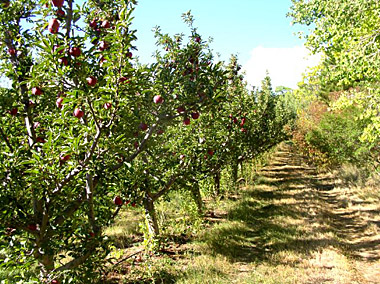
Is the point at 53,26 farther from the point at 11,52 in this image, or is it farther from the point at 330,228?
the point at 330,228

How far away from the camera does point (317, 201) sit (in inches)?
432

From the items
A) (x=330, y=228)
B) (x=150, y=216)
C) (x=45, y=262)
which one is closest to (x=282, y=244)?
(x=330, y=228)

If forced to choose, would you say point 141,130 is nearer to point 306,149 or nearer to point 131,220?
point 131,220

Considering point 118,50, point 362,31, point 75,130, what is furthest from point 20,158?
point 362,31

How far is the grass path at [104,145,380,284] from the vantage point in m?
5.38

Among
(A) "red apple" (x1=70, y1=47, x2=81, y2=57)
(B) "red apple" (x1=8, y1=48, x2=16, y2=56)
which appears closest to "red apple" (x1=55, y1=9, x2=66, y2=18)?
(A) "red apple" (x1=70, y1=47, x2=81, y2=57)

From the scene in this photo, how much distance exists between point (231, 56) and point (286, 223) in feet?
18.2

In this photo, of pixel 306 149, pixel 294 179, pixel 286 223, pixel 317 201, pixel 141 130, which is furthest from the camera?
pixel 306 149

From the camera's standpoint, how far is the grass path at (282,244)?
5383 millimetres

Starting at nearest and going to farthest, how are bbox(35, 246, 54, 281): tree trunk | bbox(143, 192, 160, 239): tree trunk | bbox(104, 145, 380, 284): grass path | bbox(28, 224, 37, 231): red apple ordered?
bbox(28, 224, 37, 231): red apple < bbox(35, 246, 54, 281): tree trunk < bbox(104, 145, 380, 284): grass path < bbox(143, 192, 160, 239): tree trunk

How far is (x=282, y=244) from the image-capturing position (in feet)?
22.5

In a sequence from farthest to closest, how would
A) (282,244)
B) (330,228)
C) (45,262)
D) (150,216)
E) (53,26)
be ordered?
1. (330,228)
2. (282,244)
3. (150,216)
4. (45,262)
5. (53,26)

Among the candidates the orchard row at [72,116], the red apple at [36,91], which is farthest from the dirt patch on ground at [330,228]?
the red apple at [36,91]

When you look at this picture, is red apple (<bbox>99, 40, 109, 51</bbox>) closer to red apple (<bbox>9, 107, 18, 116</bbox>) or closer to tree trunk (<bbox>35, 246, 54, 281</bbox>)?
red apple (<bbox>9, 107, 18, 116</bbox>)
